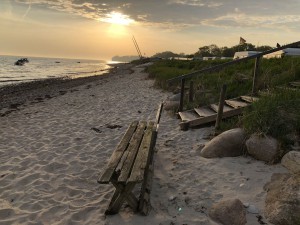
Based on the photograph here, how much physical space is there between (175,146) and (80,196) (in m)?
2.86

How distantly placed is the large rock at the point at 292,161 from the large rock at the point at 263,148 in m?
0.21

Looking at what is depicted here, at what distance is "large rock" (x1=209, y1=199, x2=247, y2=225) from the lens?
4.05m

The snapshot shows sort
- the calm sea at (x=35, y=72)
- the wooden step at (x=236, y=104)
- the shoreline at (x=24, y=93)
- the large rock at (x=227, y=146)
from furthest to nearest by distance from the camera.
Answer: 1. the calm sea at (x=35, y=72)
2. the shoreline at (x=24, y=93)
3. the wooden step at (x=236, y=104)
4. the large rock at (x=227, y=146)

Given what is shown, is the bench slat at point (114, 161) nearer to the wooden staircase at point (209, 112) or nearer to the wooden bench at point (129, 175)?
the wooden bench at point (129, 175)

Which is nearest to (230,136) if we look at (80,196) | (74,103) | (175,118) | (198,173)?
(198,173)

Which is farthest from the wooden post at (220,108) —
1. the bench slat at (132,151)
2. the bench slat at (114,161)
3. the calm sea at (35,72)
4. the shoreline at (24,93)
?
the calm sea at (35,72)

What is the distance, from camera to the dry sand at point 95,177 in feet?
14.2

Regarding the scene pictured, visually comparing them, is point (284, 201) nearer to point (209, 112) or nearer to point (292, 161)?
point (292, 161)

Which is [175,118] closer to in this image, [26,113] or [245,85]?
[245,85]

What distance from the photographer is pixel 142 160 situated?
4.66 m

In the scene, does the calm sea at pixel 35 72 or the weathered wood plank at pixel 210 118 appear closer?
the weathered wood plank at pixel 210 118

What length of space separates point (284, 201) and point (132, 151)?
2.40 metres

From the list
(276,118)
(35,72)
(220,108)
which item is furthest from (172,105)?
(35,72)

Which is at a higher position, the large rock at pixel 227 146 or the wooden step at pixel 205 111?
the wooden step at pixel 205 111
